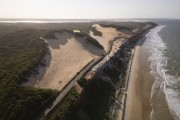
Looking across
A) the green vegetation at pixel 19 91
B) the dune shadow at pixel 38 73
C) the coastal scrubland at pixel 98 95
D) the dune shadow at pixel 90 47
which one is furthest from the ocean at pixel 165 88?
the dune shadow at pixel 38 73

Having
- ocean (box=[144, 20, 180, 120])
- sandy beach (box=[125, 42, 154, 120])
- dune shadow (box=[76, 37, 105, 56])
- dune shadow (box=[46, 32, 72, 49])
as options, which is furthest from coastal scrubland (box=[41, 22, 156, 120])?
dune shadow (box=[46, 32, 72, 49])

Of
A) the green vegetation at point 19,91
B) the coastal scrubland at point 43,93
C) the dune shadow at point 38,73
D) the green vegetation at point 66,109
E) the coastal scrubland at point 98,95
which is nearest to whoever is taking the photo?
the green vegetation at point 66,109

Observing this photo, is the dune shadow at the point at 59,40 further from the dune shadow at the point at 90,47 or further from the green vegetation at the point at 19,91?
the green vegetation at the point at 19,91

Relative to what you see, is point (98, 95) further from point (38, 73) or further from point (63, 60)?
point (63, 60)

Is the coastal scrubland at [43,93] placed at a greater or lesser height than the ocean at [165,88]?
greater

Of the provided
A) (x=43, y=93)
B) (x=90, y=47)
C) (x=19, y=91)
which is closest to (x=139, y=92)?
(x=43, y=93)

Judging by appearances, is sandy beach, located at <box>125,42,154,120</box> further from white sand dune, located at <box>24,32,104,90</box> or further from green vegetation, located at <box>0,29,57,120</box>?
green vegetation, located at <box>0,29,57,120</box>
